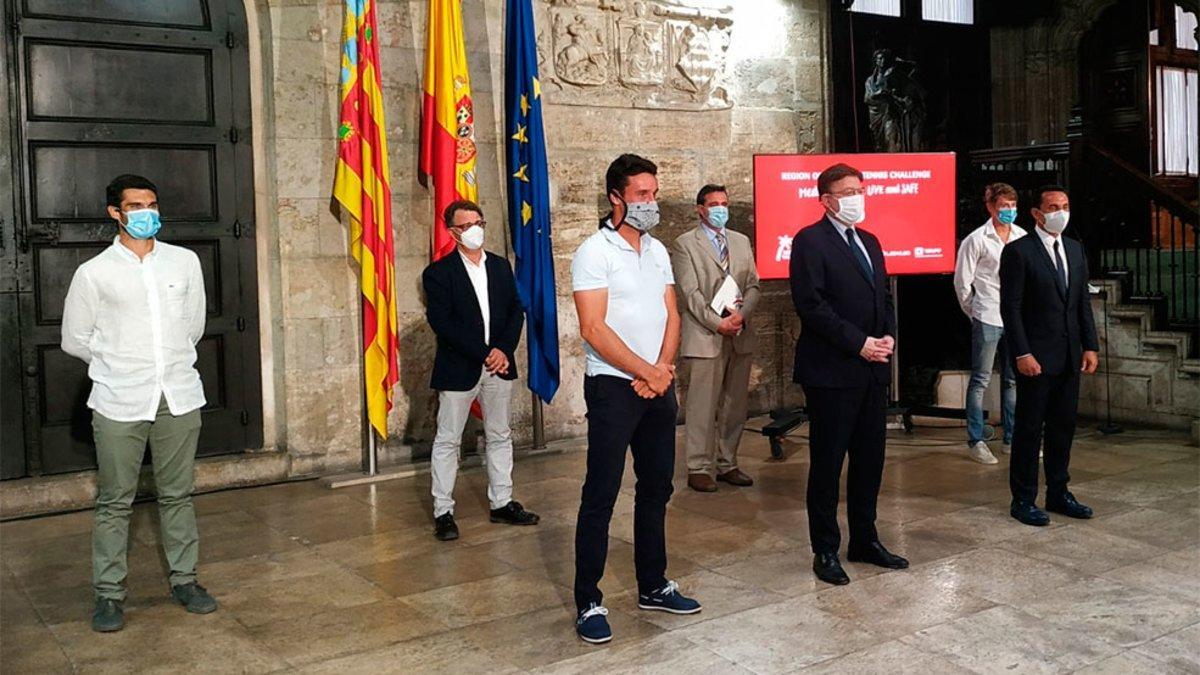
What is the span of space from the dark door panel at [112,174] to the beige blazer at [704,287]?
2.54 m

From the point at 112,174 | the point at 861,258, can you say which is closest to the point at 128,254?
the point at 112,174

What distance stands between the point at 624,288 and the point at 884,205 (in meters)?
4.14

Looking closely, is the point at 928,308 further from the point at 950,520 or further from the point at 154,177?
the point at 154,177

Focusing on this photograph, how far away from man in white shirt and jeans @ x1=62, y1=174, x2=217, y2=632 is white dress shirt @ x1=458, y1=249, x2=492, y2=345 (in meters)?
1.49

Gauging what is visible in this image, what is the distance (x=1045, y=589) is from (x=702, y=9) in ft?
17.5

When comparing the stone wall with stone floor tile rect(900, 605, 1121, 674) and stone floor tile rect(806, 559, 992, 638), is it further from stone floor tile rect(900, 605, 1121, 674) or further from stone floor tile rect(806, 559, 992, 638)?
stone floor tile rect(900, 605, 1121, 674)

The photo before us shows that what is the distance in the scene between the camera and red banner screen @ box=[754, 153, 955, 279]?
737 centimetres

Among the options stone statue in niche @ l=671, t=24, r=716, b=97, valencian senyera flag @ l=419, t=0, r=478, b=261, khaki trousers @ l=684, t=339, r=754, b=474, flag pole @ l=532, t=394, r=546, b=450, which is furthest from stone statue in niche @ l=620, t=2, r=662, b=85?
khaki trousers @ l=684, t=339, r=754, b=474

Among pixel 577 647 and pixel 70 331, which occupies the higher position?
pixel 70 331

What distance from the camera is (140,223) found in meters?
4.20

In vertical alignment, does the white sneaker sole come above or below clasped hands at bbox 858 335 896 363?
below

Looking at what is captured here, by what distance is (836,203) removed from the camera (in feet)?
14.7

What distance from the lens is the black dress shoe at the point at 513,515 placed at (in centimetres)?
556

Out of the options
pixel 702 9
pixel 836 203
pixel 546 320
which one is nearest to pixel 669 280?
pixel 836 203
